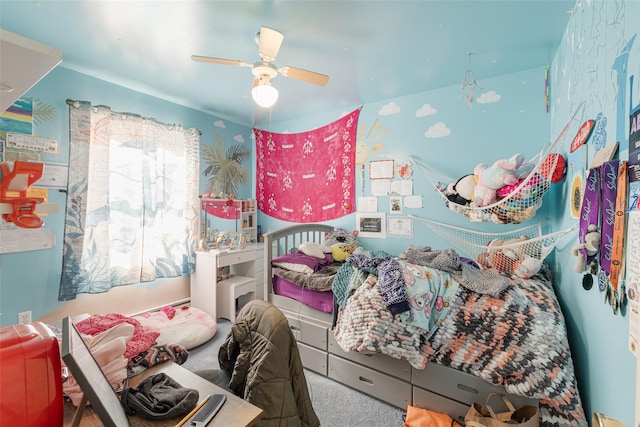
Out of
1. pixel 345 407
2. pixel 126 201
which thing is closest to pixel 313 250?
pixel 345 407

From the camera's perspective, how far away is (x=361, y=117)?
3227 millimetres

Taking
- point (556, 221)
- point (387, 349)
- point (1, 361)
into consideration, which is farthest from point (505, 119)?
point (1, 361)

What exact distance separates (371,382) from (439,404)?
437 mm

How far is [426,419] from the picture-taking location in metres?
1.62

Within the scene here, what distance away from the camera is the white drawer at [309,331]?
2150 millimetres

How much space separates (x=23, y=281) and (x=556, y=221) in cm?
412

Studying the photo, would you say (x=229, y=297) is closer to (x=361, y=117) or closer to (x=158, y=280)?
(x=158, y=280)

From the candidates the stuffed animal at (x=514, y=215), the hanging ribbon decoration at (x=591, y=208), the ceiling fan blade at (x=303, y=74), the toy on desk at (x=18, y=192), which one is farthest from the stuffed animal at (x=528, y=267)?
the toy on desk at (x=18, y=192)

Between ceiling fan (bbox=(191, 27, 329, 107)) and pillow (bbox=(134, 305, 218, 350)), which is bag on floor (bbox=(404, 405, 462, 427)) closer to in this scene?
pillow (bbox=(134, 305, 218, 350))

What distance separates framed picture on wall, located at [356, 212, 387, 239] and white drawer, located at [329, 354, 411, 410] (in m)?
Answer: 1.43

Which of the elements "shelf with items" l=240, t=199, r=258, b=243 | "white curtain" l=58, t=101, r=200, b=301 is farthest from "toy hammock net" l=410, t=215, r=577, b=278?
"white curtain" l=58, t=101, r=200, b=301

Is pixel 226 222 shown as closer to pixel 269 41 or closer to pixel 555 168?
pixel 269 41

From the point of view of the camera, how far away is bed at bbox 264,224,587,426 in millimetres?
1412

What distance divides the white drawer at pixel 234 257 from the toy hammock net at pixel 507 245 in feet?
6.54
